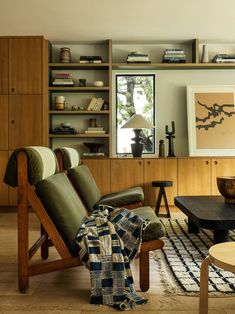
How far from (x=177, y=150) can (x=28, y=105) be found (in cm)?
232

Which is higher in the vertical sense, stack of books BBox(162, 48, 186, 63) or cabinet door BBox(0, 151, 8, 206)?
→ stack of books BBox(162, 48, 186, 63)

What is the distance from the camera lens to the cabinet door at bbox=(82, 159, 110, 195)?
207 inches

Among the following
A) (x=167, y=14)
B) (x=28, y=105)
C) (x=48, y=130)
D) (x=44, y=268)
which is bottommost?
(x=44, y=268)

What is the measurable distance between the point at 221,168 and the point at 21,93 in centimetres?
300

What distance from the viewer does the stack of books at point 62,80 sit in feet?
18.1

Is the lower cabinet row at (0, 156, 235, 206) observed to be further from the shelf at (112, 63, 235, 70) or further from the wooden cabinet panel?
the shelf at (112, 63, 235, 70)

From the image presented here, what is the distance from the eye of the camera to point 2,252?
317cm

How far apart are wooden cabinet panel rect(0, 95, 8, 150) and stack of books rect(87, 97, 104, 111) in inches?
46.5

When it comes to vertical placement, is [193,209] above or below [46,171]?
below

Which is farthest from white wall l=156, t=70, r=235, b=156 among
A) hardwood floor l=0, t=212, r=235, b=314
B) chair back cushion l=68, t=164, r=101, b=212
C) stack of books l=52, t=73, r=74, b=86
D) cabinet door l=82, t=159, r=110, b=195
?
hardwood floor l=0, t=212, r=235, b=314

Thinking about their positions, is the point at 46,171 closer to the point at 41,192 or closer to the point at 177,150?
the point at 41,192

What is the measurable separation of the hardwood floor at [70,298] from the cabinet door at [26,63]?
3.09 metres

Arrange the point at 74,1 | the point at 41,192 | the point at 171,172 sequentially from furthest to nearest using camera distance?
the point at 171,172, the point at 74,1, the point at 41,192

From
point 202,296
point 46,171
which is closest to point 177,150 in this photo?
point 46,171
